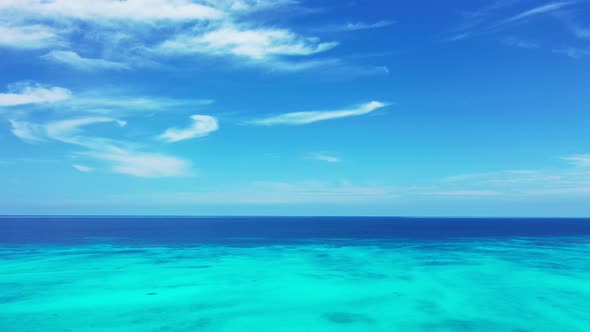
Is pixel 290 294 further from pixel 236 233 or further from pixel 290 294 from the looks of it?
pixel 236 233

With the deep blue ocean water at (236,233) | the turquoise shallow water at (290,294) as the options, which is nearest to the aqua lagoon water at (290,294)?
the turquoise shallow water at (290,294)

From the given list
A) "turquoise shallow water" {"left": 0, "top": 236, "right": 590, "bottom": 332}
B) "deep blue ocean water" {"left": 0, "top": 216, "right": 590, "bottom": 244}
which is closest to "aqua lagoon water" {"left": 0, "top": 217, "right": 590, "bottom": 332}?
"turquoise shallow water" {"left": 0, "top": 236, "right": 590, "bottom": 332}

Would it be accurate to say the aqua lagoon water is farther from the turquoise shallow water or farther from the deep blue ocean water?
the deep blue ocean water

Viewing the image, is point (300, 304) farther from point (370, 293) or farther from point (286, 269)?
point (286, 269)

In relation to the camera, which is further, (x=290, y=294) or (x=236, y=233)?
(x=236, y=233)

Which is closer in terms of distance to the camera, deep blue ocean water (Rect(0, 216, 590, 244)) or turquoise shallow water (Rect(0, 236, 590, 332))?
turquoise shallow water (Rect(0, 236, 590, 332))

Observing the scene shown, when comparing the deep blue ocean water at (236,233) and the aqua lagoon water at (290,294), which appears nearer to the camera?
the aqua lagoon water at (290,294)

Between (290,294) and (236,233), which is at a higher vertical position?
(290,294)

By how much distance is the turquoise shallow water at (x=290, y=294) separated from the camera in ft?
47.0

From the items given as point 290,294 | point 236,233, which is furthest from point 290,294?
point 236,233

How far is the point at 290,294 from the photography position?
60.9ft

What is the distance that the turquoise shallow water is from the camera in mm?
14320

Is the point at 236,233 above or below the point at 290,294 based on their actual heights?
below

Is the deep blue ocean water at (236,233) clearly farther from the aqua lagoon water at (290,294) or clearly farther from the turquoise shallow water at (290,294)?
the aqua lagoon water at (290,294)
